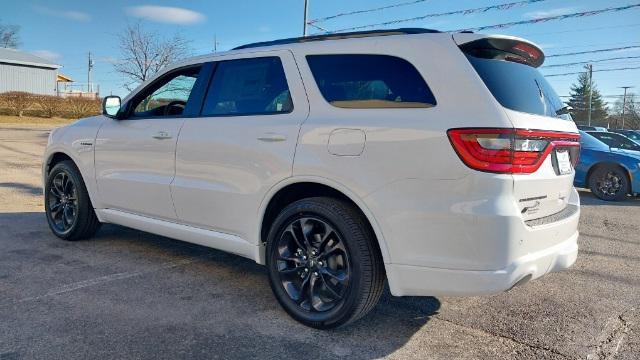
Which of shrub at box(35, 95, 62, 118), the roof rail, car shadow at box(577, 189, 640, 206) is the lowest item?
car shadow at box(577, 189, 640, 206)

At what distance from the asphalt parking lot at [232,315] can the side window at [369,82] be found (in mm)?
1433

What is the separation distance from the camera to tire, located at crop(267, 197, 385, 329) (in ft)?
9.82

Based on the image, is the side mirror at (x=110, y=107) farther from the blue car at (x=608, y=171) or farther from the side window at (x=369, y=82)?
the blue car at (x=608, y=171)

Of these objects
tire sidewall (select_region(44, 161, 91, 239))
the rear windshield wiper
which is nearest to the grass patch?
tire sidewall (select_region(44, 161, 91, 239))

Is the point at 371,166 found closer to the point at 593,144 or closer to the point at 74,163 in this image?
the point at 74,163

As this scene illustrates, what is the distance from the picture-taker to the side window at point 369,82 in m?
2.94

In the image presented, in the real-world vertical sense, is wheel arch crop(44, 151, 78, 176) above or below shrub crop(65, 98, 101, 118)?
below

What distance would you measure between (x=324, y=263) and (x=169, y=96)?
2.25 metres

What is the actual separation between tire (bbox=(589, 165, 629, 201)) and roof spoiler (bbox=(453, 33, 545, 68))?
7.96 meters

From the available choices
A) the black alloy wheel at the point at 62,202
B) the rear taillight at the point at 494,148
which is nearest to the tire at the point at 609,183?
the rear taillight at the point at 494,148

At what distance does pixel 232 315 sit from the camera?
340 centimetres

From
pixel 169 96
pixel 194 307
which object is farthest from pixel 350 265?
pixel 169 96

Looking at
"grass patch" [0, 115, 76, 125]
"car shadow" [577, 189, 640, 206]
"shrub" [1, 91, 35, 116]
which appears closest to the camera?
"car shadow" [577, 189, 640, 206]

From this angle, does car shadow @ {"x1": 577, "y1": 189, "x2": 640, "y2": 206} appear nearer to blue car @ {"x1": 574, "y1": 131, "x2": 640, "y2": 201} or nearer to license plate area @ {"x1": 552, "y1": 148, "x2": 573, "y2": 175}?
blue car @ {"x1": 574, "y1": 131, "x2": 640, "y2": 201}
